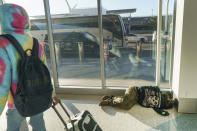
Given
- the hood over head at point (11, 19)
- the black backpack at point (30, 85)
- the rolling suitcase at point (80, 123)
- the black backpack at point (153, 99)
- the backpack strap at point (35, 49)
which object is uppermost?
the hood over head at point (11, 19)

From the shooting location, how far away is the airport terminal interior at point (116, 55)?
7.42 ft

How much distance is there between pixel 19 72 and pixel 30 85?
136 mm

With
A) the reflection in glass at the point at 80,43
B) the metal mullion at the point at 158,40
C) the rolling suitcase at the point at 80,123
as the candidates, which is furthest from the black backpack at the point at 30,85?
the metal mullion at the point at 158,40

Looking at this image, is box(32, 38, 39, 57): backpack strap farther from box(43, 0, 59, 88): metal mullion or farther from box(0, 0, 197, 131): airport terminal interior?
box(43, 0, 59, 88): metal mullion

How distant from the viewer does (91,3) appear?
2826 mm

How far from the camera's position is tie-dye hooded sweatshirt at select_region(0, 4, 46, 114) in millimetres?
1220

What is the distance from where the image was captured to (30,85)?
1.32 m

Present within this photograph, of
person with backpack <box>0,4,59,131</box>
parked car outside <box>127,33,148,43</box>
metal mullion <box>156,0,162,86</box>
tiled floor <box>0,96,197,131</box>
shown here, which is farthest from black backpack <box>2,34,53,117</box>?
metal mullion <box>156,0,162,86</box>

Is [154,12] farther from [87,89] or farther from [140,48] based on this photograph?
[87,89]

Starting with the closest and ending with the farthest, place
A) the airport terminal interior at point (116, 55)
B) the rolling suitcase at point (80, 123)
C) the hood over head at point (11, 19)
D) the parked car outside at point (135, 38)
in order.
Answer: the hood over head at point (11, 19) → the rolling suitcase at point (80, 123) → the airport terminal interior at point (116, 55) → the parked car outside at point (135, 38)

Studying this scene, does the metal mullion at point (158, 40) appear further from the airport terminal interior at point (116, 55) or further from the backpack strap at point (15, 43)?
the backpack strap at point (15, 43)

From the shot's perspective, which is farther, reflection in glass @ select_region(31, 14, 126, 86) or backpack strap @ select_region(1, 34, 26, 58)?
reflection in glass @ select_region(31, 14, 126, 86)

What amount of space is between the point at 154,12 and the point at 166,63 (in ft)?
3.04

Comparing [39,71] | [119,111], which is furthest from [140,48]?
[39,71]
